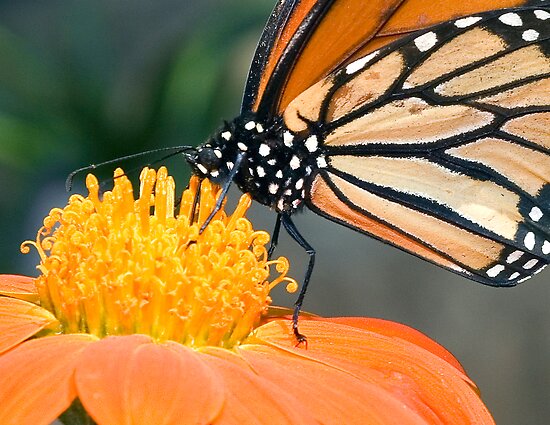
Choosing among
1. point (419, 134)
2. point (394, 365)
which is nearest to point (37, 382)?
point (394, 365)

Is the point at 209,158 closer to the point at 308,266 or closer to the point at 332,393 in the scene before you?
the point at 308,266

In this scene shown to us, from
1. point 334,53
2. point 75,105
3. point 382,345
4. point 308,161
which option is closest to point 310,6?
point 334,53

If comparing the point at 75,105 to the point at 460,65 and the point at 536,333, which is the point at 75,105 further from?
the point at 536,333

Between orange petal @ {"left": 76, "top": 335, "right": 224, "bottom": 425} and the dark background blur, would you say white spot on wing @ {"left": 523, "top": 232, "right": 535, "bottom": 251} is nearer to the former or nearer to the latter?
orange petal @ {"left": 76, "top": 335, "right": 224, "bottom": 425}

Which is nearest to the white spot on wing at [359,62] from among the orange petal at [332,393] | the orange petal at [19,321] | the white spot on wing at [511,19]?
the white spot on wing at [511,19]

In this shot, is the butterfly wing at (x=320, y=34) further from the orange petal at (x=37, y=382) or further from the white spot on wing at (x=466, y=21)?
the orange petal at (x=37, y=382)

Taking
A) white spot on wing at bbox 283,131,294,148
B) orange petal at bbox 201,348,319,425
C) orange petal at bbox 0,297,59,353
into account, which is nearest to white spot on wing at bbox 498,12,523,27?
white spot on wing at bbox 283,131,294,148
